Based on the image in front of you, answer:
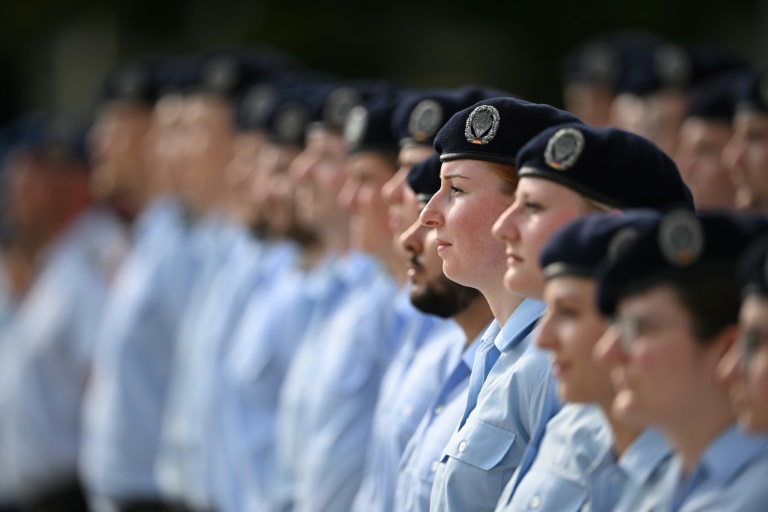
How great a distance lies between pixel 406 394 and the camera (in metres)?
4.72

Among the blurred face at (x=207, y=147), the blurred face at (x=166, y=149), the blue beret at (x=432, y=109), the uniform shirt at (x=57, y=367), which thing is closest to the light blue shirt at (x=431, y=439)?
the blue beret at (x=432, y=109)

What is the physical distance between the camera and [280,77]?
8.56 meters

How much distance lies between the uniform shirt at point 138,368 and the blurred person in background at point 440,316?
3.70 metres

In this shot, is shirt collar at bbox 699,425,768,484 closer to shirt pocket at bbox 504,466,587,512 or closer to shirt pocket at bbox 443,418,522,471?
shirt pocket at bbox 504,466,587,512

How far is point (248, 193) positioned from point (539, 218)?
4583mm

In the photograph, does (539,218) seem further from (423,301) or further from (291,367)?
(291,367)

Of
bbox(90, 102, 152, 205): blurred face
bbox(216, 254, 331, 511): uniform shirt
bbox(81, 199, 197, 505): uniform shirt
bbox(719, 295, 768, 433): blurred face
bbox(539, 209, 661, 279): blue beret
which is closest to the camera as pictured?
bbox(719, 295, 768, 433): blurred face

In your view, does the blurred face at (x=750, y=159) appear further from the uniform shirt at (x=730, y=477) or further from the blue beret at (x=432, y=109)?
the uniform shirt at (x=730, y=477)

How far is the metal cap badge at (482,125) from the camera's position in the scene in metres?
3.93

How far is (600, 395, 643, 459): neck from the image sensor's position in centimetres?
327

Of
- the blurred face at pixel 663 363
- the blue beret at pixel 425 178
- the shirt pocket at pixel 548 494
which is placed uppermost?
the blurred face at pixel 663 363

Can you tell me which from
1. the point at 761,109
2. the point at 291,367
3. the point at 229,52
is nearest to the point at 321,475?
the point at 291,367


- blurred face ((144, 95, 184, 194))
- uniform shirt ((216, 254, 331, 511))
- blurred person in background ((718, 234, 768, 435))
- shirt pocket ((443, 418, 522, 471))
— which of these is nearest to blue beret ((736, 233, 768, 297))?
blurred person in background ((718, 234, 768, 435))

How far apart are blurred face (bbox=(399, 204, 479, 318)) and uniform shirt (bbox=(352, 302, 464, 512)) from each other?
21 cm
